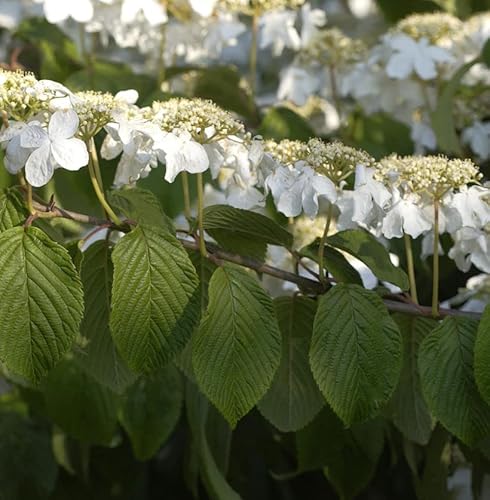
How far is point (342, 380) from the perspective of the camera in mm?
886

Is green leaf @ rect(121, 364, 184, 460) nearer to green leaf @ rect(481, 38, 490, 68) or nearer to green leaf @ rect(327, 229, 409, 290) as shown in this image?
green leaf @ rect(327, 229, 409, 290)

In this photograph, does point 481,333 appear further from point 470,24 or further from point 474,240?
point 470,24

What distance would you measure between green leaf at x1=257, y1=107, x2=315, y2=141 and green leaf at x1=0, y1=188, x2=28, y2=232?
61 cm

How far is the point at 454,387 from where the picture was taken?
918 millimetres

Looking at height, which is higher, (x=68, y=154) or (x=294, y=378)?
(x=68, y=154)

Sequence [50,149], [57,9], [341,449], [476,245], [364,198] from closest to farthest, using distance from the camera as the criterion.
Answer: [50,149], [364,198], [476,245], [341,449], [57,9]

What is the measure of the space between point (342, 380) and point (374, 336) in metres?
0.05

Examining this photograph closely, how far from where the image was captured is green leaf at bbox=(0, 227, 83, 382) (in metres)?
0.82

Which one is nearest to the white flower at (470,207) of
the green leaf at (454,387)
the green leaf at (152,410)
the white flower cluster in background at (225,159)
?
the white flower cluster in background at (225,159)

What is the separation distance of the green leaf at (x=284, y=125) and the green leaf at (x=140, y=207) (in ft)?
1.67

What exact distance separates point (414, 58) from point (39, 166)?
2.57 ft

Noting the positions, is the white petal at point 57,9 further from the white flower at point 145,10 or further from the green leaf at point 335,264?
the green leaf at point 335,264

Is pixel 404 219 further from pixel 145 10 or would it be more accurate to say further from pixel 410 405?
pixel 145 10

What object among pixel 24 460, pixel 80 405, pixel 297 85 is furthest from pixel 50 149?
pixel 297 85
